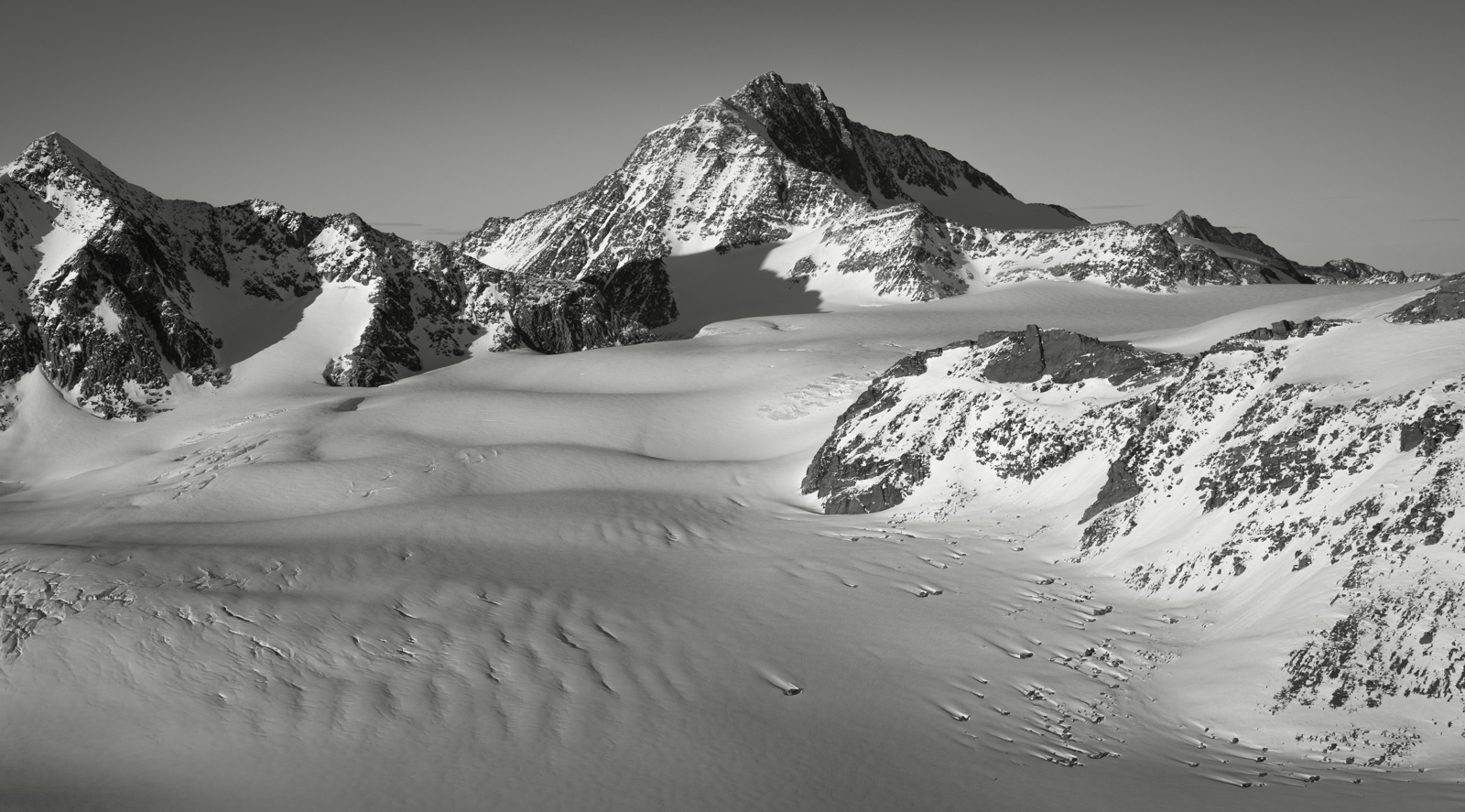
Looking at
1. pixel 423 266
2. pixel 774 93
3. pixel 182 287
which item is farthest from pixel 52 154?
pixel 774 93

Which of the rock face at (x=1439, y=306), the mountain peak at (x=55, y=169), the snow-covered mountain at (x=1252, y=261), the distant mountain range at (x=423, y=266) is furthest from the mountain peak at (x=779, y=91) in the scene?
the rock face at (x=1439, y=306)

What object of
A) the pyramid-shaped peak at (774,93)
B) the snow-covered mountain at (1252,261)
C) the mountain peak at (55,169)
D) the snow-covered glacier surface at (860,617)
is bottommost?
the snow-covered glacier surface at (860,617)

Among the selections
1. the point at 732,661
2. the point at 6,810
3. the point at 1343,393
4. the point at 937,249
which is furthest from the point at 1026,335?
the point at 937,249

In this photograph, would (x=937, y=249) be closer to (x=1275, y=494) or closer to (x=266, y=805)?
(x=1275, y=494)

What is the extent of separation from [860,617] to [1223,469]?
12458mm

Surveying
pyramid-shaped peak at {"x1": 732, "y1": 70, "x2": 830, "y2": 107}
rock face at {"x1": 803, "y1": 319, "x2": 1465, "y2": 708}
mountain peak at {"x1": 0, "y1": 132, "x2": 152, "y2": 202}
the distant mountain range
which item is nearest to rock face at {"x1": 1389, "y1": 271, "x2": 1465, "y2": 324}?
rock face at {"x1": 803, "y1": 319, "x2": 1465, "y2": 708}

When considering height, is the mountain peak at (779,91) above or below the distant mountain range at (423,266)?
above

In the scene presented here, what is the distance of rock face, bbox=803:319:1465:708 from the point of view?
21.9 metres

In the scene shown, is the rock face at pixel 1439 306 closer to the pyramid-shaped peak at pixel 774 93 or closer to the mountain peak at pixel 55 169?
the mountain peak at pixel 55 169

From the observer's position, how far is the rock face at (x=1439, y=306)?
3103 centimetres

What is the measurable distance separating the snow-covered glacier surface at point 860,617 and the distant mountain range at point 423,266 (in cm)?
3848

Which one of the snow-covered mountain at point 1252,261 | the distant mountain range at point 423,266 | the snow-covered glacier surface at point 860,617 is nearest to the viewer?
the snow-covered glacier surface at point 860,617

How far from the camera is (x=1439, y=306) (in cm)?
3142

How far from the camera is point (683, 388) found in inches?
2906
